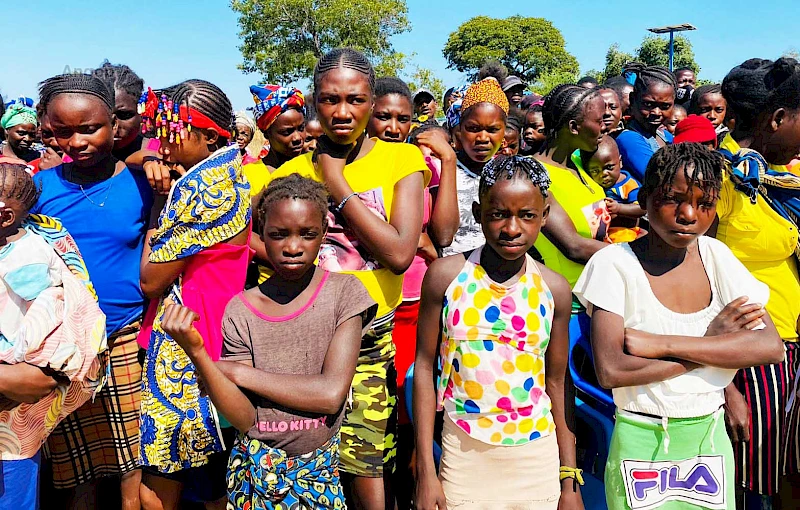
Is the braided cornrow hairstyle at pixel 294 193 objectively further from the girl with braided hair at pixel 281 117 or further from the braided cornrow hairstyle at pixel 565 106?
the braided cornrow hairstyle at pixel 565 106

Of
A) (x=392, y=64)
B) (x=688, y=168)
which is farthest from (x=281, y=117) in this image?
(x=392, y=64)

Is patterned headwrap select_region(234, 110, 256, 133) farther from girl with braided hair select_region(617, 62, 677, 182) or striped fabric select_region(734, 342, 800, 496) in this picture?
striped fabric select_region(734, 342, 800, 496)

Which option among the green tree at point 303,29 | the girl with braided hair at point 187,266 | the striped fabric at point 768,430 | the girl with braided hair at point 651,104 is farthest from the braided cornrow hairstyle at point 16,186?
the green tree at point 303,29

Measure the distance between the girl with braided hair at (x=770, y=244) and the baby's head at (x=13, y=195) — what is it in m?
2.57

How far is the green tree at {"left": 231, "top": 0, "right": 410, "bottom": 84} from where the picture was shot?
108 ft

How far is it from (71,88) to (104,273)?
76cm

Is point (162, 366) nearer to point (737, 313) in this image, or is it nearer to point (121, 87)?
point (121, 87)

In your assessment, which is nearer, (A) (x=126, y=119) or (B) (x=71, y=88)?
(B) (x=71, y=88)

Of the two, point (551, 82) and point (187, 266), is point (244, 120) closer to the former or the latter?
point (187, 266)

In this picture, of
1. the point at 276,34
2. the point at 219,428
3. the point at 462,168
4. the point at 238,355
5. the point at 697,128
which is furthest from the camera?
the point at 276,34

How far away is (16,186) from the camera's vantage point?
2.15 metres

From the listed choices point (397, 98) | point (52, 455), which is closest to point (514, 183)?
point (397, 98)

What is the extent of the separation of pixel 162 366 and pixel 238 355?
0.50 m

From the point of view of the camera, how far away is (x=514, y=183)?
89.4 inches
